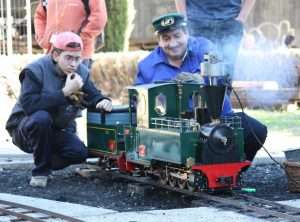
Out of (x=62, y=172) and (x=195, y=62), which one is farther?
(x=62, y=172)

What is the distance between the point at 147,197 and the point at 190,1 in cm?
231

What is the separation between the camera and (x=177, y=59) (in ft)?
19.7

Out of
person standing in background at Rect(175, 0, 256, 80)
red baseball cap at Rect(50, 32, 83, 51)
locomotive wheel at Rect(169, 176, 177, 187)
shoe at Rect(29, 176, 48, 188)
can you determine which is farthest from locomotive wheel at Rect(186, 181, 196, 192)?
person standing in background at Rect(175, 0, 256, 80)

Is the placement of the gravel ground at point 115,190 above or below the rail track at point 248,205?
below

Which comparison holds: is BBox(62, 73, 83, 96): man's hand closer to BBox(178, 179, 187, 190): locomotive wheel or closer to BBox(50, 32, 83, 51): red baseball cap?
BBox(50, 32, 83, 51): red baseball cap

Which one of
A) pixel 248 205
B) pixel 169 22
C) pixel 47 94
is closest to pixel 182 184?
pixel 248 205

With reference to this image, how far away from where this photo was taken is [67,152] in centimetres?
639

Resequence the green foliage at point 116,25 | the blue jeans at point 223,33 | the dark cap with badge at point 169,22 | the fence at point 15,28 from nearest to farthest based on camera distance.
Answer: the dark cap with badge at point 169,22
the blue jeans at point 223,33
the fence at point 15,28
the green foliage at point 116,25

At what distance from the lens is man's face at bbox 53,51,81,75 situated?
6.12 metres

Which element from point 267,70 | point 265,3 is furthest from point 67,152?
point 265,3

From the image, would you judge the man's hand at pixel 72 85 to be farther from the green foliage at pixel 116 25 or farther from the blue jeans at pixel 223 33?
the green foliage at pixel 116 25

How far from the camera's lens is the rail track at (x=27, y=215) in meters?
4.88

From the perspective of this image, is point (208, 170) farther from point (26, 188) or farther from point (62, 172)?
point (62, 172)

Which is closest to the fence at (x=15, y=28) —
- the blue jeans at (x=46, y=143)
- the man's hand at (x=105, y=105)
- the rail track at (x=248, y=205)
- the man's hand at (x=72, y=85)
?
the blue jeans at (x=46, y=143)
